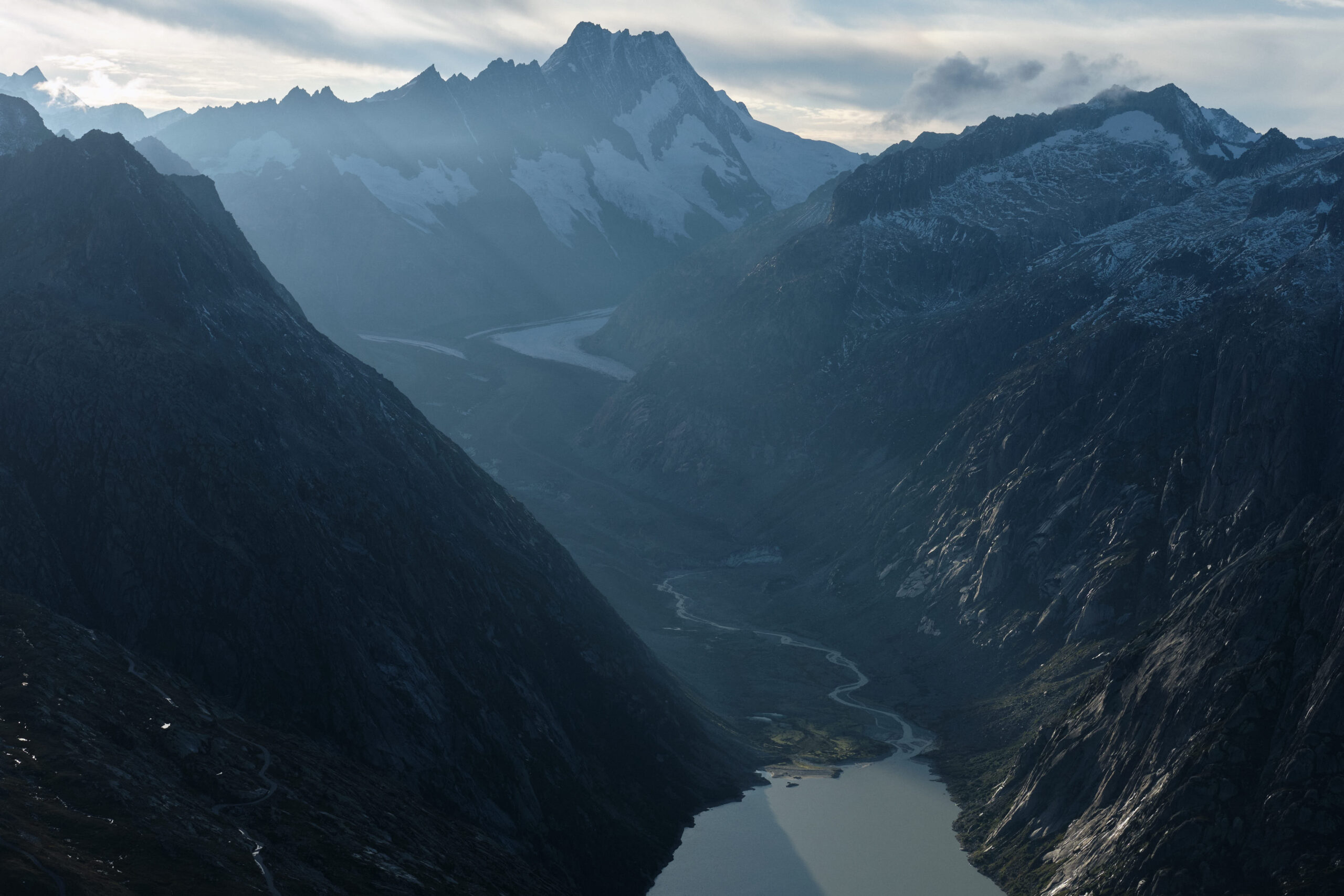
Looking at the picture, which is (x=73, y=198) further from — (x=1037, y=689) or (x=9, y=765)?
(x=1037, y=689)

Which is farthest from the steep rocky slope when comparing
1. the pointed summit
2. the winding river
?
the pointed summit

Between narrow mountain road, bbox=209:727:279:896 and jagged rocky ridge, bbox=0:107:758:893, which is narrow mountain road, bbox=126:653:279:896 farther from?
jagged rocky ridge, bbox=0:107:758:893

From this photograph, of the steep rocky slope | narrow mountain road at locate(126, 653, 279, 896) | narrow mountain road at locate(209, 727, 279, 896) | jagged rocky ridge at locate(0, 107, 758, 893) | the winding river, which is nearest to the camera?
the steep rocky slope

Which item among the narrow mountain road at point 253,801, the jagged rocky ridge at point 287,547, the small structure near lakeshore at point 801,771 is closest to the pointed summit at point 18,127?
the jagged rocky ridge at point 287,547

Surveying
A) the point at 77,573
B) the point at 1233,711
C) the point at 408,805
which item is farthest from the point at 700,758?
the point at 77,573

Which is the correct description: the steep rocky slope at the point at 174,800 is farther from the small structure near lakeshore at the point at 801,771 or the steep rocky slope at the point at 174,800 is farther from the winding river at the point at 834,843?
the small structure near lakeshore at the point at 801,771

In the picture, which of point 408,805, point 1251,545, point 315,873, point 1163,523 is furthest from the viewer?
point 1163,523
